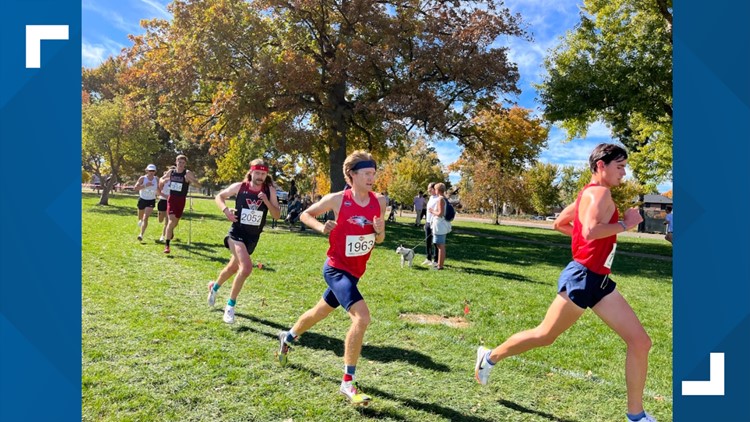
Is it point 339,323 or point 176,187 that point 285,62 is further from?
point 339,323

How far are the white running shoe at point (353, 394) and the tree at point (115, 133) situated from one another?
1028 inches

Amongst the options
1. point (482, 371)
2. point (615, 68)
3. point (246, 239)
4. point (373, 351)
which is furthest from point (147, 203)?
point (615, 68)

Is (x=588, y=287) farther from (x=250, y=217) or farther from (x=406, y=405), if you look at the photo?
(x=250, y=217)

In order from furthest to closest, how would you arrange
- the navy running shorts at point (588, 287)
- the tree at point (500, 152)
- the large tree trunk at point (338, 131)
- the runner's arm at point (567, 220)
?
the tree at point (500, 152), the large tree trunk at point (338, 131), the runner's arm at point (567, 220), the navy running shorts at point (588, 287)

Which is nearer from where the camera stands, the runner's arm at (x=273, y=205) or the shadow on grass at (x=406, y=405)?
the shadow on grass at (x=406, y=405)

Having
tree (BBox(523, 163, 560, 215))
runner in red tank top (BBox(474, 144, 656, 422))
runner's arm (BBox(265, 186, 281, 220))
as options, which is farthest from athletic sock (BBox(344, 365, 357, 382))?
tree (BBox(523, 163, 560, 215))

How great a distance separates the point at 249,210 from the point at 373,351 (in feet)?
8.70

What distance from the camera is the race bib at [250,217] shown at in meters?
6.34

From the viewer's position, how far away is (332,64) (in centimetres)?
1970

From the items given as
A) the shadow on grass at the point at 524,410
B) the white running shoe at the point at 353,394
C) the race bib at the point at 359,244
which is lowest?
the shadow on grass at the point at 524,410

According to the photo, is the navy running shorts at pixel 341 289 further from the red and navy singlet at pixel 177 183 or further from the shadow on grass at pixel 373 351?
the red and navy singlet at pixel 177 183

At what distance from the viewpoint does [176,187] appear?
11.5 m

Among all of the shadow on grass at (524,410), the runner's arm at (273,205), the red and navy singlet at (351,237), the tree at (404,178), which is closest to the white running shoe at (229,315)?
the runner's arm at (273,205)

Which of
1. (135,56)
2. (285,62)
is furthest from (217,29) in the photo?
(135,56)
